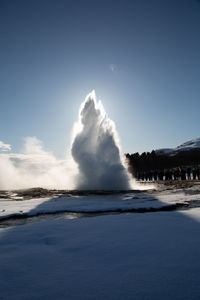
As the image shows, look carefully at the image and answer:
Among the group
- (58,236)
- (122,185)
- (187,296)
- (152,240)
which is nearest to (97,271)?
(187,296)

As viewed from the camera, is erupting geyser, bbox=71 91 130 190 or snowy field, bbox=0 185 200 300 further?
erupting geyser, bbox=71 91 130 190

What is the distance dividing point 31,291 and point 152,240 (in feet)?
6.83

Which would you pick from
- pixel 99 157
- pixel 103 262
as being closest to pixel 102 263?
pixel 103 262

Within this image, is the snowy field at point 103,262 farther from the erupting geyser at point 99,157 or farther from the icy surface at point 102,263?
the erupting geyser at point 99,157

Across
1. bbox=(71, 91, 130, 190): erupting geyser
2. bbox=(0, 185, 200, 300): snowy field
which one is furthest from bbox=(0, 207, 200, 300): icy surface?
→ bbox=(71, 91, 130, 190): erupting geyser

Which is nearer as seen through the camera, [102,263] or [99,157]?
[102,263]

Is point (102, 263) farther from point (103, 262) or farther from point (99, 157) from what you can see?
point (99, 157)

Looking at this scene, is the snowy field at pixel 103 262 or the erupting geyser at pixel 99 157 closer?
the snowy field at pixel 103 262

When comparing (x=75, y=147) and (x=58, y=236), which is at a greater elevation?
(x=75, y=147)

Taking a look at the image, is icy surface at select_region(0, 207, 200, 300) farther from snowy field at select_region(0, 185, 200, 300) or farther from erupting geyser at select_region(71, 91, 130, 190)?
erupting geyser at select_region(71, 91, 130, 190)

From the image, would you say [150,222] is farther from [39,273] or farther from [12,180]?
[12,180]

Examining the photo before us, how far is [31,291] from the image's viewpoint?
1.83 metres

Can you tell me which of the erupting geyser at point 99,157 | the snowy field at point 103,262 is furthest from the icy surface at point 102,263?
the erupting geyser at point 99,157

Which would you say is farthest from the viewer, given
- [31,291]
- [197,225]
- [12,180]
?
[12,180]
